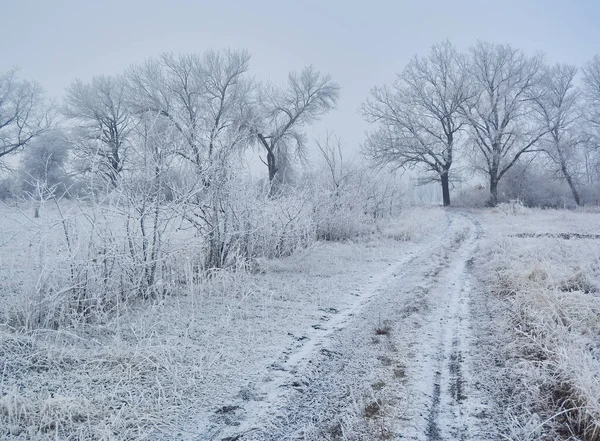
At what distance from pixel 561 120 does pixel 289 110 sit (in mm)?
19156

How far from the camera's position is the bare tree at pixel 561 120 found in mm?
24562

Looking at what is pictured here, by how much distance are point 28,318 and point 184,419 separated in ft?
8.32

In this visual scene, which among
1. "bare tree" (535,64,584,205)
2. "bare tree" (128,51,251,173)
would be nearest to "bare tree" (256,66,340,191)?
"bare tree" (128,51,251,173)

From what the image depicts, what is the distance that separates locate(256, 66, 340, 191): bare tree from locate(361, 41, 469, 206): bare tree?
4.93 m

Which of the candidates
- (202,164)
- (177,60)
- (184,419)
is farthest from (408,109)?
(184,419)

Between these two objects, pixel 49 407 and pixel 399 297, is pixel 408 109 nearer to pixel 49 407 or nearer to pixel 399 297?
pixel 399 297

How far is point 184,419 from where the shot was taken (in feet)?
9.37

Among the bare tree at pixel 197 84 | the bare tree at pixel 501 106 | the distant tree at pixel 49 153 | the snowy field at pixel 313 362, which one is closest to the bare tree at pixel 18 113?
the distant tree at pixel 49 153

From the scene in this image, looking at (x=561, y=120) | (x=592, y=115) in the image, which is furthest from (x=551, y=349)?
(x=592, y=115)

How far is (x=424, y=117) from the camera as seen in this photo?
92.0ft

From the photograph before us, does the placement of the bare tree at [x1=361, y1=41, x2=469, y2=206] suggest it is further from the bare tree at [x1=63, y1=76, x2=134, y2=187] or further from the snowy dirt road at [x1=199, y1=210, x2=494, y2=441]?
the snowy dirt road at [x1=199, y1=210, x2=494, y2=441]

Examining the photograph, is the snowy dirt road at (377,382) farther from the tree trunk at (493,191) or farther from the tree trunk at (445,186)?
the tree trunk at (445,186)

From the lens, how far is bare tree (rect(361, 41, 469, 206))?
27.5 m

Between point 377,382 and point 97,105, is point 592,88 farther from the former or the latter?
point 97,105
